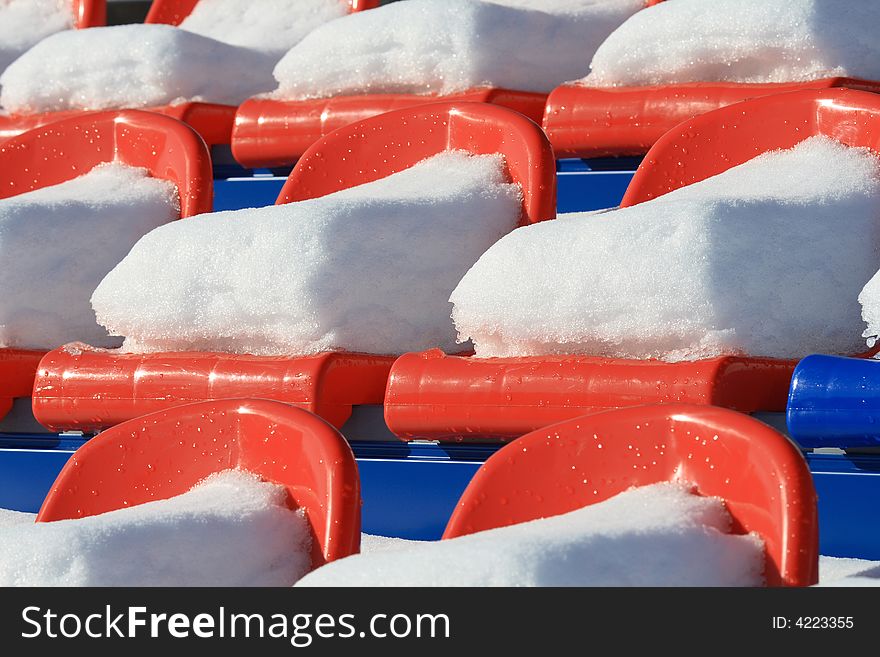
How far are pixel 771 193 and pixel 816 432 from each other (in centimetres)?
26

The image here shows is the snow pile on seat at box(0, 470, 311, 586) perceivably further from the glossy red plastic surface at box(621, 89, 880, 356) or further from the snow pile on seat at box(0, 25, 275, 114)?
the snow pile on seat at box(0, 25, 275, 114)

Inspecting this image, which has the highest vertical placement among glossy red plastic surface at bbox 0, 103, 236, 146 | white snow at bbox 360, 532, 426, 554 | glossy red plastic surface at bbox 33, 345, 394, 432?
glossy red plastic surface at bbox 0, 103, 236, 146

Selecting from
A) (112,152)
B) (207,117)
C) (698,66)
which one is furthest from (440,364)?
(207,117)

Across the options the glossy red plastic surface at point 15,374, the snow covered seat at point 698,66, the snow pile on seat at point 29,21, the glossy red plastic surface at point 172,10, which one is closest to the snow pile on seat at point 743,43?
the snow covered seat at point 698,66

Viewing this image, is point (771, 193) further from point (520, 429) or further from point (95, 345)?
point (95, 345)

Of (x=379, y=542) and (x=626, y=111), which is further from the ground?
(x=626, y=111)

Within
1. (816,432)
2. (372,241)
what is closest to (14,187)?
(372,241)

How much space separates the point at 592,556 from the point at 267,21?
1507 mm

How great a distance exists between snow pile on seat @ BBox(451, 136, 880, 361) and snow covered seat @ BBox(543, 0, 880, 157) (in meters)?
0.29

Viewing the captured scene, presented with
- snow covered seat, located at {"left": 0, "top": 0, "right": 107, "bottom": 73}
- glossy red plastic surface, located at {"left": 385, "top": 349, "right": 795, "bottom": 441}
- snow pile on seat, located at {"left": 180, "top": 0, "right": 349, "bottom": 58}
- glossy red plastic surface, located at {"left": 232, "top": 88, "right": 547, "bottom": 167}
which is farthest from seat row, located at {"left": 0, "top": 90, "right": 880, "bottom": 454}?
snow covered seat, located at {"left": 0, "top": 0, "right": 107, "bottom": 73}

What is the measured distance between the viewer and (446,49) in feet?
5.40

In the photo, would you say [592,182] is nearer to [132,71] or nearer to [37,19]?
[132,71]

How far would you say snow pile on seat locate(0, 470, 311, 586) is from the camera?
2.52ft
